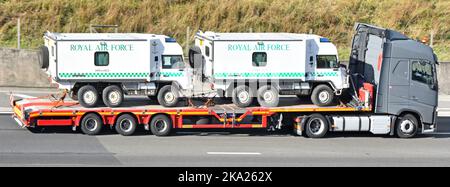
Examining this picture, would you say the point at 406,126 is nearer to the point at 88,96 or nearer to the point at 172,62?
the point at 172,62

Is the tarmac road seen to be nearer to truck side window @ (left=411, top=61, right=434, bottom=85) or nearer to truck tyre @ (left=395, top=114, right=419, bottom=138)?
truck tyre @ (left=395, top=114, right=419, bottom=138)

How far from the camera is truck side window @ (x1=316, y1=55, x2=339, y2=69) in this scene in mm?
23844

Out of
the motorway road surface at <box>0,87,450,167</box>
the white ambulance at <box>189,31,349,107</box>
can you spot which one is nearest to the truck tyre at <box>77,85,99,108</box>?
the motorway road surface at <box>0,87,450,167</box>

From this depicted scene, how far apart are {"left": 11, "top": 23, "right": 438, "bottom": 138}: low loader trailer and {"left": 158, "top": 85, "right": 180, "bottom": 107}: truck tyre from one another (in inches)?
15.7

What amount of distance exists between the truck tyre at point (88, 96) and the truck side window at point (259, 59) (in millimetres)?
4477

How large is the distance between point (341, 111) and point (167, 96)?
16.1ft

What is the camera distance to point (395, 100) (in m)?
23.7

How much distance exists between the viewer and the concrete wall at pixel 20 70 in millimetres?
31266

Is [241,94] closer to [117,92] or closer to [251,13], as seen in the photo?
[117,92]

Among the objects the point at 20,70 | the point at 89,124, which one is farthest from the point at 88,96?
the point at 20,70

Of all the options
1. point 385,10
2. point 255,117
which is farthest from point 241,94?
point 385,10

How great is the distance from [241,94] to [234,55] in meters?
1.15

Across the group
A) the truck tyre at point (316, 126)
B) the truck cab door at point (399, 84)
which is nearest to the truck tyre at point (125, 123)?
the truck tyre at point (316, 126)

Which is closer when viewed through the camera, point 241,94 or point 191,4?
point 241,94
